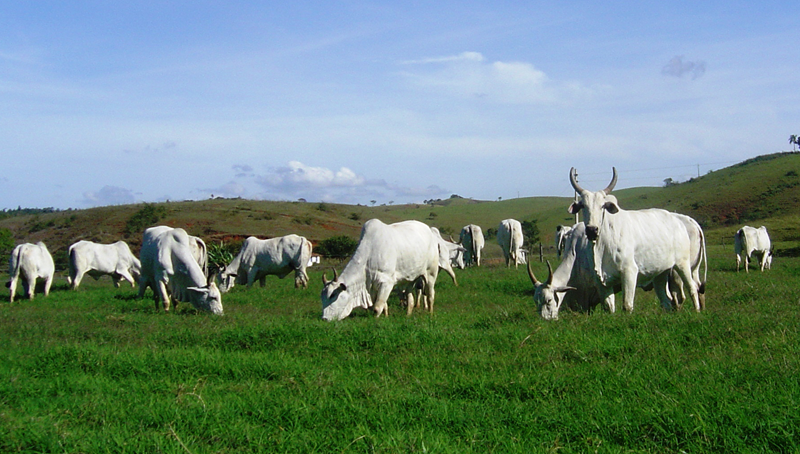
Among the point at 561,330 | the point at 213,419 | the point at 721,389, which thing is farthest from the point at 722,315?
the point at 213,419

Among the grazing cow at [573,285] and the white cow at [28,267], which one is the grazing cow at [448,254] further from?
the white cow at [28,267]

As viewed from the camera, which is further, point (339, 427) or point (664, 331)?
point (664, 331)

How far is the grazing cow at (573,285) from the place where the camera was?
446 inches

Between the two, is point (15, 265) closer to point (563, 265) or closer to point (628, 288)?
point (563, 265)

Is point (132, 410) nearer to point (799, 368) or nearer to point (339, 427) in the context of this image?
point (339, 427)

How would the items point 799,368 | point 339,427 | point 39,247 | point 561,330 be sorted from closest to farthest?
1. point 339,427
2. point 799,368
3. point 561,330
4. point 39,247

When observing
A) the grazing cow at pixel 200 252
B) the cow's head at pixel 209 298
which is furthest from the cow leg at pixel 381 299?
the grazing cow at pixel 200 252

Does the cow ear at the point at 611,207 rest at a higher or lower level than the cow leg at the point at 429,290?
higher

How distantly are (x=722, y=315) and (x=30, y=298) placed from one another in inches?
726

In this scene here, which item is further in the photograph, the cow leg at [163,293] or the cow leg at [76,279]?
the cow leg at [76,279]

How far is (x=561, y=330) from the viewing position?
921 centimetres

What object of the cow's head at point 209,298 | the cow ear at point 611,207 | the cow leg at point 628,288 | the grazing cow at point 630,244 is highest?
the cow ear at point 611,207

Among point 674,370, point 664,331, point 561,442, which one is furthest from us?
point 664,331

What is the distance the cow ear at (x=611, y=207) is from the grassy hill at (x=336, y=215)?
38.9 meters
